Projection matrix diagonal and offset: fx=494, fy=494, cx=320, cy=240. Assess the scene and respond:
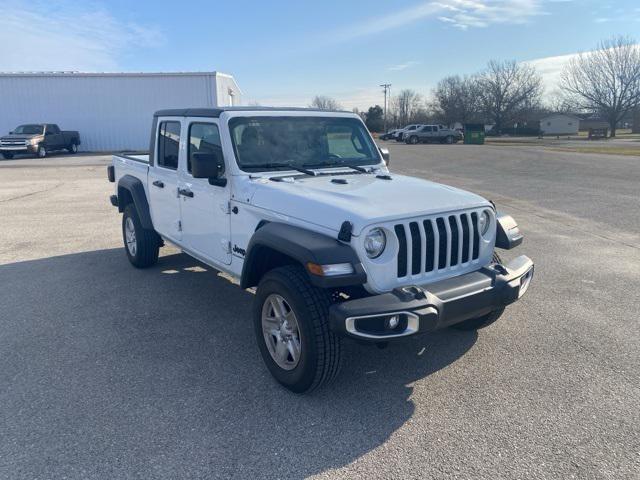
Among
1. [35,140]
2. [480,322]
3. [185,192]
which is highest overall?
[35,140]

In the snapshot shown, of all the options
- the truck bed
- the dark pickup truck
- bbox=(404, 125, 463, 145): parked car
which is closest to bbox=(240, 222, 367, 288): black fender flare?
the truck bed

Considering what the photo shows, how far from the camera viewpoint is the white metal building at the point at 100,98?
33.5 meters

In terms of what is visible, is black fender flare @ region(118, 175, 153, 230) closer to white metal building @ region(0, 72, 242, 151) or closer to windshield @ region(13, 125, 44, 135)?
windshield @ region(13, 125, 44, 135)

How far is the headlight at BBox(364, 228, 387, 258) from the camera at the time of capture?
319cm

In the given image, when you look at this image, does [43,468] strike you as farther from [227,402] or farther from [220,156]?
[220,156]

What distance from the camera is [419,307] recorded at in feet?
9.84

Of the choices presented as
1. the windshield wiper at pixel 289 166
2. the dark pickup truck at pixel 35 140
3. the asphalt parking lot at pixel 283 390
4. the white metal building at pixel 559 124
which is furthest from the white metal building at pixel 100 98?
the white metal building at pixel 559 124

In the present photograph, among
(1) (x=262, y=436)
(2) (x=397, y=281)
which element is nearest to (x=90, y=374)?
(1) (x=262, y=436)

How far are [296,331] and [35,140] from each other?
3029cm

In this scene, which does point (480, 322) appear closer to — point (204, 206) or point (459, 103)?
point (204, 206)

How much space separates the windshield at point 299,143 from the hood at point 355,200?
350mm

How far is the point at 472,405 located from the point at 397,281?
97 centimetres

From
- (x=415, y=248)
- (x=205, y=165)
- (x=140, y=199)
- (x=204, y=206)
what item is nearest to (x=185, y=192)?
(x=204, y=206)

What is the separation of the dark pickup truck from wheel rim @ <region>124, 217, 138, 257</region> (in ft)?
84.6
